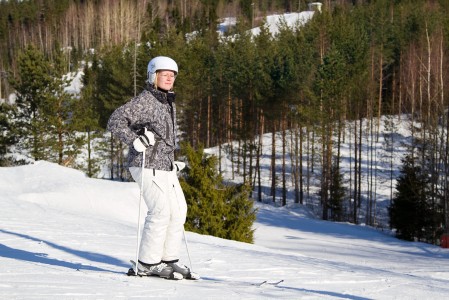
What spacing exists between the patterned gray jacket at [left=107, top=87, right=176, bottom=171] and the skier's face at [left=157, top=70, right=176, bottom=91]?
2.4 inches

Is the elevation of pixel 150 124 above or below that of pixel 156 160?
above

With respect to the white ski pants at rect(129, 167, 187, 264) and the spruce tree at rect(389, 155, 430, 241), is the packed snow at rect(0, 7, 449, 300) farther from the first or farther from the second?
the spruce tree at rect(389, 155, 430, 241)

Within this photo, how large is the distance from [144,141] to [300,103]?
119 ft

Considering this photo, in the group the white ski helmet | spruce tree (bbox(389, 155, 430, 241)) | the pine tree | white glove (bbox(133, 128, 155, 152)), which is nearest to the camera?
white glove (bbox(133, 128, 155, 152))

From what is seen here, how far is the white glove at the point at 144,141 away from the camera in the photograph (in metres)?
5.67

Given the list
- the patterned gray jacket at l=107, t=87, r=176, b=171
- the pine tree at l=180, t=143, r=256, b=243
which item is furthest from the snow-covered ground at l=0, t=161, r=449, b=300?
the pine tree at l=180, t=143, r=256, b=243

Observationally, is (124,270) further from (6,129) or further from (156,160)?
(6,129)

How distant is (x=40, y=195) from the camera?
1539 centimetres

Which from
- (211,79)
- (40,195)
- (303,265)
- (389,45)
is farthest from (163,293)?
(389,45)

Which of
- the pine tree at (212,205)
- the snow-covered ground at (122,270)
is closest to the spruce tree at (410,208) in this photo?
the pine tree at (212,205)

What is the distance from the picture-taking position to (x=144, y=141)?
570 cm

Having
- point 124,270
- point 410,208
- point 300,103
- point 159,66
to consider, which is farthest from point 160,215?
point 300,103

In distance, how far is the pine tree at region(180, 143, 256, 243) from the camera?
62.2ft

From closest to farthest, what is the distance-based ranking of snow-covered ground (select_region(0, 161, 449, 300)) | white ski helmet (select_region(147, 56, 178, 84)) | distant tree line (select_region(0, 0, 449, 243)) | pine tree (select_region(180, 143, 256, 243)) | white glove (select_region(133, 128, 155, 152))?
snow-covered ground (select_region(0, 161, 449, 300)) < white glove (select_region(133, 128, 155, 152)) < white ski helmet (select_region(147, 56, 178, 84)) < pine tree (select_region(180, 143, 256, 243)) < distant tree line (select_region(0, 0, 449, 243))
